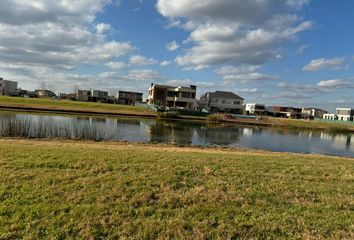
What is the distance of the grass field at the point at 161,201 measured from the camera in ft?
17.3

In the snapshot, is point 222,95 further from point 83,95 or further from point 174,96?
point 83,95

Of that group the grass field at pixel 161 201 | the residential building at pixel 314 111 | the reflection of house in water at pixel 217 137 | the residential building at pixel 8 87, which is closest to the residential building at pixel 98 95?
the residential building at pixel 8 87

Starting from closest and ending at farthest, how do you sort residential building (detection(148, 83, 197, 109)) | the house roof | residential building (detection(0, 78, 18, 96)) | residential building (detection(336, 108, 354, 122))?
residential building (detection(148, 83, 197, 109)) < the house roof < residential building (detection(0, 78, 18, 96)) < residential building (detection(336, 108, 354, 122))

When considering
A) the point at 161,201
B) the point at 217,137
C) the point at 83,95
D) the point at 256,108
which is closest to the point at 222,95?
the point at 256,108

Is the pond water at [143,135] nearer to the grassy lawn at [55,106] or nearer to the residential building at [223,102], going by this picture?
the grassy lawn at [55,106]

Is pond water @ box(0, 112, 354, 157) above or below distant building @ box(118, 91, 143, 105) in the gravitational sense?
below

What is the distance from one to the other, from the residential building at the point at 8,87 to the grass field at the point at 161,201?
422 ft

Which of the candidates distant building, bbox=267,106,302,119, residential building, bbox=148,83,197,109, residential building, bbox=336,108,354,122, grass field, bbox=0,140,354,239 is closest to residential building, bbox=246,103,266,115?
distant building, bbox=267,106,302,119

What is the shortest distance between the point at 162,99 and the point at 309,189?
9993cm

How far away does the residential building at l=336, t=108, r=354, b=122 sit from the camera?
12800 cm

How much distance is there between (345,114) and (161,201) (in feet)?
479

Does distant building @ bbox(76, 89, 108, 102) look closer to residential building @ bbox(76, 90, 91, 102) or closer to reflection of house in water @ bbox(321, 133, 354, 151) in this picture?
residential building @ bbox(76, 90, 91, 102)

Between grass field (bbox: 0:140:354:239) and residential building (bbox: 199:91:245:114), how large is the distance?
103 metres

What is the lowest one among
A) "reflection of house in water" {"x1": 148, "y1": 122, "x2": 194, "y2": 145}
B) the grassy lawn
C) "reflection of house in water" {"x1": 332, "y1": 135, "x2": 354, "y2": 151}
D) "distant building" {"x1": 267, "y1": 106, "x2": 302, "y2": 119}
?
"reflection of house in water" {"x1": 332, "y1": 135, "x2": 354, "y2": 151}
